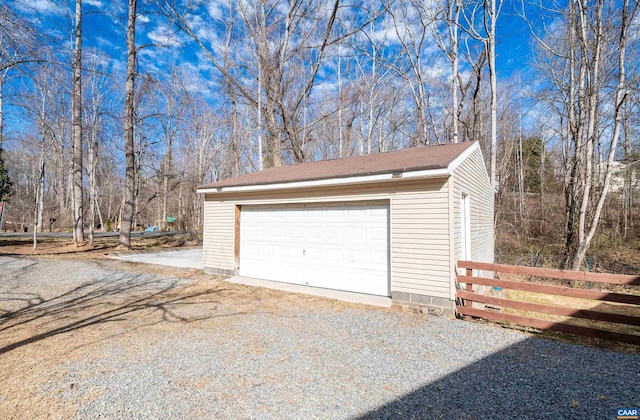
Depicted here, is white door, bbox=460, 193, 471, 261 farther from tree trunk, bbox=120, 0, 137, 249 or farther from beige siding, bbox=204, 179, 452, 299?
tree trunk, bbox=120, 0, 137, 249

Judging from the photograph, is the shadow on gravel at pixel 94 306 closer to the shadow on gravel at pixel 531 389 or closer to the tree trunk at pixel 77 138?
the shadow on gravel at pixel 531 389

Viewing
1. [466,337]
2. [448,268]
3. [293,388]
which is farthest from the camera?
[448,268]

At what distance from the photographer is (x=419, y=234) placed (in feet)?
17.1

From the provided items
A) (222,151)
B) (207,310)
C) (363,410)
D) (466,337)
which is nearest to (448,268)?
(466,337)

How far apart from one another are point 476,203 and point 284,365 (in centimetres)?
621

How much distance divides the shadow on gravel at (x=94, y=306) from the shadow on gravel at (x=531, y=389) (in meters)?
3.42

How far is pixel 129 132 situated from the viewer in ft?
42.6

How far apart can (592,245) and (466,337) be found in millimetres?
12902

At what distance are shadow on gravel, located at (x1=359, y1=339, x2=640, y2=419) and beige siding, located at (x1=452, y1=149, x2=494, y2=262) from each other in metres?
2.08

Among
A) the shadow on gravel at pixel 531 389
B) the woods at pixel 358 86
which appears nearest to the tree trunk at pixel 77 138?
the woods at pixel 358 86

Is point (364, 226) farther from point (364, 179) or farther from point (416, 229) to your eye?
point (416, 229)

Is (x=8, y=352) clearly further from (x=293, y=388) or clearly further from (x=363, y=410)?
(x=363, y=410)

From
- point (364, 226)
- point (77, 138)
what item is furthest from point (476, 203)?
point (77, 138)

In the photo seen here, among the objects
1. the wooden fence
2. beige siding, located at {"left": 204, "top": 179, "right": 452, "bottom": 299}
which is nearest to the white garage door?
beige siding, located at {"left": 204, "top": 179, "right": 452, "bottom": 299}
